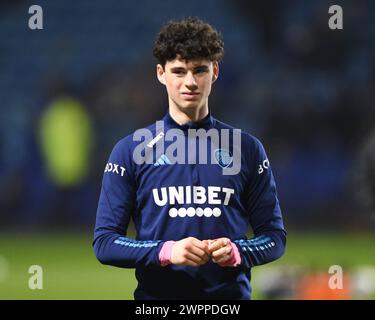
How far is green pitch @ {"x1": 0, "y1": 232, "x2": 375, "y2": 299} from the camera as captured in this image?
8.46 metres

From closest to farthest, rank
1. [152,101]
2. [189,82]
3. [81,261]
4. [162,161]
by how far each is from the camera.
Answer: [189,82]
[162,161]
[81,261]
[152,101]

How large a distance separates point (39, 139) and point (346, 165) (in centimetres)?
472

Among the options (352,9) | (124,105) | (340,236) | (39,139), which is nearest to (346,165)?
(340,236)

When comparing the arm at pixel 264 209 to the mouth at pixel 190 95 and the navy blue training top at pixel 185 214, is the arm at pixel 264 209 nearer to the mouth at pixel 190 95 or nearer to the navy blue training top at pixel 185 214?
the navy blue training top at pixel 185 214

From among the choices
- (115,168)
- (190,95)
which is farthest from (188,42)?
(115,168)

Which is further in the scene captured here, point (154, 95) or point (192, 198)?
point (154, 95)

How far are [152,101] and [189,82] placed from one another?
8908mm

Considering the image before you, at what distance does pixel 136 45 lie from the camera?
1352cm

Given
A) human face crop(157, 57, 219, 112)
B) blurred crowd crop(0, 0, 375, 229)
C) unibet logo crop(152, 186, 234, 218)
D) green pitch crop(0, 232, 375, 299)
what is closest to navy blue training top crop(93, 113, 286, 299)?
unibet logo crop(152, 186, 234, 218)

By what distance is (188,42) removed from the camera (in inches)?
142

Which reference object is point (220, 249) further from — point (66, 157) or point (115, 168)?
point (66, 157)

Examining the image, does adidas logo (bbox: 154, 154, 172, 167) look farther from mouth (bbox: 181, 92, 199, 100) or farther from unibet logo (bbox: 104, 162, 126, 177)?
mouth (bbox: 181, 92, 199, 100)

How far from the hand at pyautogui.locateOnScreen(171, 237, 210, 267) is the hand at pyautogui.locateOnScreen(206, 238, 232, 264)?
0.07ft

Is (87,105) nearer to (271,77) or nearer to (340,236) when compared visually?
(271,77)
